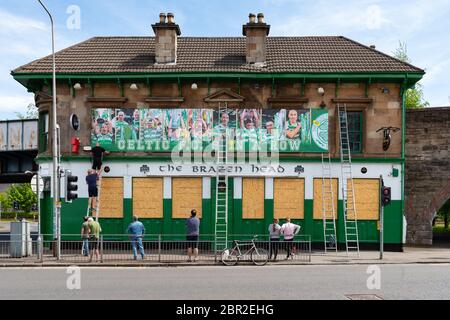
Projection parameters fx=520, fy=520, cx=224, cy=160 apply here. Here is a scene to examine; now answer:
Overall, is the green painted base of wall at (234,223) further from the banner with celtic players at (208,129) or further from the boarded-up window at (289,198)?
the banner with celtic players at (208,129)

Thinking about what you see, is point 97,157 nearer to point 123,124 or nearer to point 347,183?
point 123,124

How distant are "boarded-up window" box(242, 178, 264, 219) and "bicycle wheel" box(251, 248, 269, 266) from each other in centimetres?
560

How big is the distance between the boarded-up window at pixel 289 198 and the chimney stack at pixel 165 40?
7980mm

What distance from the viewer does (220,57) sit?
2614cm

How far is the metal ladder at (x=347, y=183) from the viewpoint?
80.2 ft

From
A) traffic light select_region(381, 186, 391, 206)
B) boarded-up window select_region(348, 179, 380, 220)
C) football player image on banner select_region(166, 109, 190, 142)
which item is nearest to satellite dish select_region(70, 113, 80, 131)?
football player image on banner select_region(166, 109, 190, 142)

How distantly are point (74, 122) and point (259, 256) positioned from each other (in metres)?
11.5

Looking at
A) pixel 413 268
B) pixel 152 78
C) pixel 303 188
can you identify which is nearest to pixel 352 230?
pixel 303 188

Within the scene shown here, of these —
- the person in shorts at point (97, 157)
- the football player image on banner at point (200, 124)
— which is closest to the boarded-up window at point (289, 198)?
the football player image on banner at point (200, 124)

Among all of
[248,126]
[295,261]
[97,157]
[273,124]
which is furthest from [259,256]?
[97,157]

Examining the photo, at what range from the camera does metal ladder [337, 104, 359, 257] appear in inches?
962
